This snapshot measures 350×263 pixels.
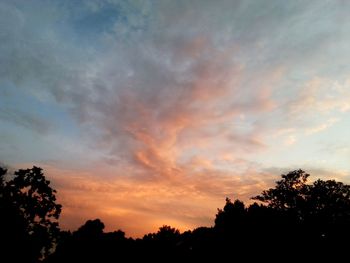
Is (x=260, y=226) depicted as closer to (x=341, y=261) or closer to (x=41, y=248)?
(x=341, y=261)

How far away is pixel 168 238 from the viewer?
54.2 meters

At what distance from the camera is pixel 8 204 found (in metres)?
38.0

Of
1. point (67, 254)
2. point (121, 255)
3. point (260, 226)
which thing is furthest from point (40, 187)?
point (260, 226)

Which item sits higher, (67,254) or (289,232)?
(289,232)

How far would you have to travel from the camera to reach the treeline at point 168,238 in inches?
1465

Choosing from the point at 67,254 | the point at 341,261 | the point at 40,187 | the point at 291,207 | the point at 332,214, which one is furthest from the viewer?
the point at 291,207

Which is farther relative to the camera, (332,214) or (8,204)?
(332,214)

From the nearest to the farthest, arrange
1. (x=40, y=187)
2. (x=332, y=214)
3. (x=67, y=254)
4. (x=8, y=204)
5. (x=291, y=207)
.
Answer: (x=8, y=204) → (x=40, y=187) → (x=67, y=254) → (x=332, y=214) → (x=291, y=207)

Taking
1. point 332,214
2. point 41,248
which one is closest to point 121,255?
point 41,248

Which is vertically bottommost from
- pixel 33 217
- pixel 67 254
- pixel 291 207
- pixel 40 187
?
pixel 67 254

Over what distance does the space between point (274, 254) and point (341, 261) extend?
23.2ft

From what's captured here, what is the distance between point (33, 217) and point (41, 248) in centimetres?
387

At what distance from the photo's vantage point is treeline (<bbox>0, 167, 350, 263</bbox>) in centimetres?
3722

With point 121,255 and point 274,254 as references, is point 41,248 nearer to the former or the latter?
point 121,255
